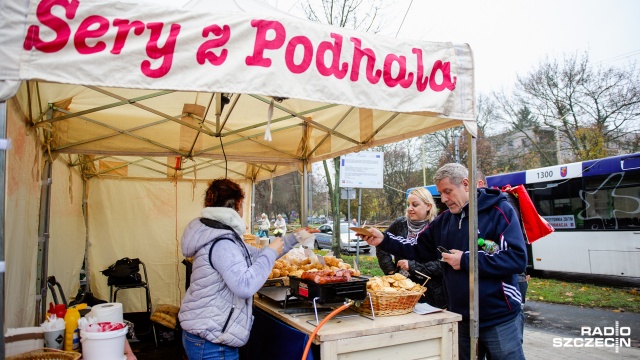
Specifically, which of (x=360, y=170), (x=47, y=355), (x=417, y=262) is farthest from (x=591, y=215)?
(x=47, y=355)

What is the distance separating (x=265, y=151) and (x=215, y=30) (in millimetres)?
3368

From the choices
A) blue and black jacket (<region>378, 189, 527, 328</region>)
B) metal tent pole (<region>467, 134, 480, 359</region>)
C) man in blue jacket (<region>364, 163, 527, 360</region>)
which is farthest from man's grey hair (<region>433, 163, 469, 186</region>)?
metal tent pole (<region>467, 134, 480, 359</region>)

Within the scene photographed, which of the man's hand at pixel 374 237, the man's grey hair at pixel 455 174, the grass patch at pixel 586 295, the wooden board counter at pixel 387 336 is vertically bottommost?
the grass patch at pixel 586 295

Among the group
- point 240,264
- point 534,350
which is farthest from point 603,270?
point 240,264

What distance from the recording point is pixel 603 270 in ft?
33.1

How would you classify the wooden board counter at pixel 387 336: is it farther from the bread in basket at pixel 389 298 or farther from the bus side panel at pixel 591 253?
the bus side panel at pixel 591 253

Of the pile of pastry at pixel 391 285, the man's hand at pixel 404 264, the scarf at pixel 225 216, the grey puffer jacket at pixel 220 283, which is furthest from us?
the man's hand at pixel 404 264

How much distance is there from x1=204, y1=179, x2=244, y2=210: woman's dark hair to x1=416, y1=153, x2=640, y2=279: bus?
10.0m

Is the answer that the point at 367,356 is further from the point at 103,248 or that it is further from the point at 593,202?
the point at 593,202

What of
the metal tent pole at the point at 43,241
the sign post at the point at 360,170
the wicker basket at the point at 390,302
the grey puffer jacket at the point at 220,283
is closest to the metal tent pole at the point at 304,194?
the wicker basket at the point at 390,302

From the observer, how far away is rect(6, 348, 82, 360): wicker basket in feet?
7.88

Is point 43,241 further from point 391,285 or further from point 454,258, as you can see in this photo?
point 454,258

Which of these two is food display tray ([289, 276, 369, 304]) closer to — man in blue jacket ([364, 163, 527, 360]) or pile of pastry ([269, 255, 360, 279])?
man in blue jacket ([364, 163, 527, 360])

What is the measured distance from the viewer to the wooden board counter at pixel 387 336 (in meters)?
2.60
